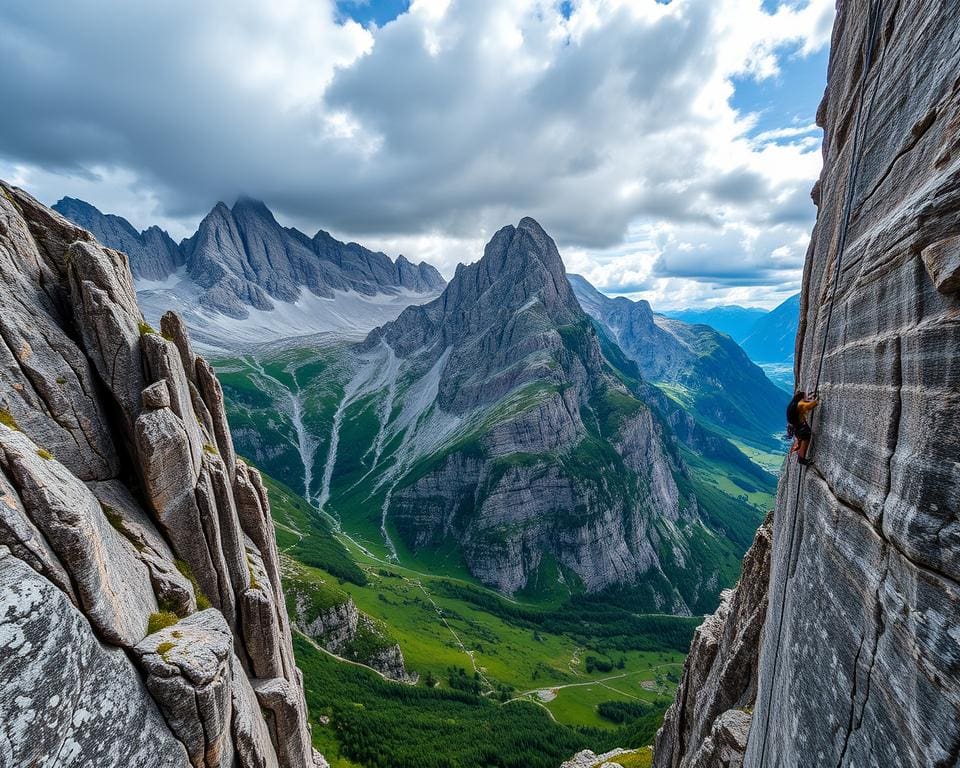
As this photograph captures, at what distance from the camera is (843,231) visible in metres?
18.5

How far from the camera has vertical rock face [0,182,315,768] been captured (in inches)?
567

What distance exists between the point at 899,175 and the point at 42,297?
123 feet

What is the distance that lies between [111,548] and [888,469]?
28403 mm

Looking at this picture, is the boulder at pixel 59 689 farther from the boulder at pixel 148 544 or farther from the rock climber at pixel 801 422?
the rock climber at pixel 801 422

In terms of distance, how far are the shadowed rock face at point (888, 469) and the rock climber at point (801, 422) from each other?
0.43 m

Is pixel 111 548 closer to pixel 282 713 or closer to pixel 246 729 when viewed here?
pixel 246 729

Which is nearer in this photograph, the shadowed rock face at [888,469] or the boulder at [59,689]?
the shadowed rock face at [888,469]

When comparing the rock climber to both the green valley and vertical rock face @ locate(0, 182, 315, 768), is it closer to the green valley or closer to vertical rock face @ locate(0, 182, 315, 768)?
vertical rock face @ locate(0, 182, 315, 768)

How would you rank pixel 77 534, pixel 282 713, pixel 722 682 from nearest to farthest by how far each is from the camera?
pixel 77 534 → pixel 282 713 → pixel 722 682

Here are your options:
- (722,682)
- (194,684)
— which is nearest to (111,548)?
(194,684)

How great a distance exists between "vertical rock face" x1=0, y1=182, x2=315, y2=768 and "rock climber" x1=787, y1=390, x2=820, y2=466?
27065 mm

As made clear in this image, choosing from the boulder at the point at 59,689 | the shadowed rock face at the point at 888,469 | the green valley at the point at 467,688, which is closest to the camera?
the shadowed rock face at the point at 888,469

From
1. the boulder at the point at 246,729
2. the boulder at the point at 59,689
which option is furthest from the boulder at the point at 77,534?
the boulder at the point at 246,729

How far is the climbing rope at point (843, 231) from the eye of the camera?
60.1ft
